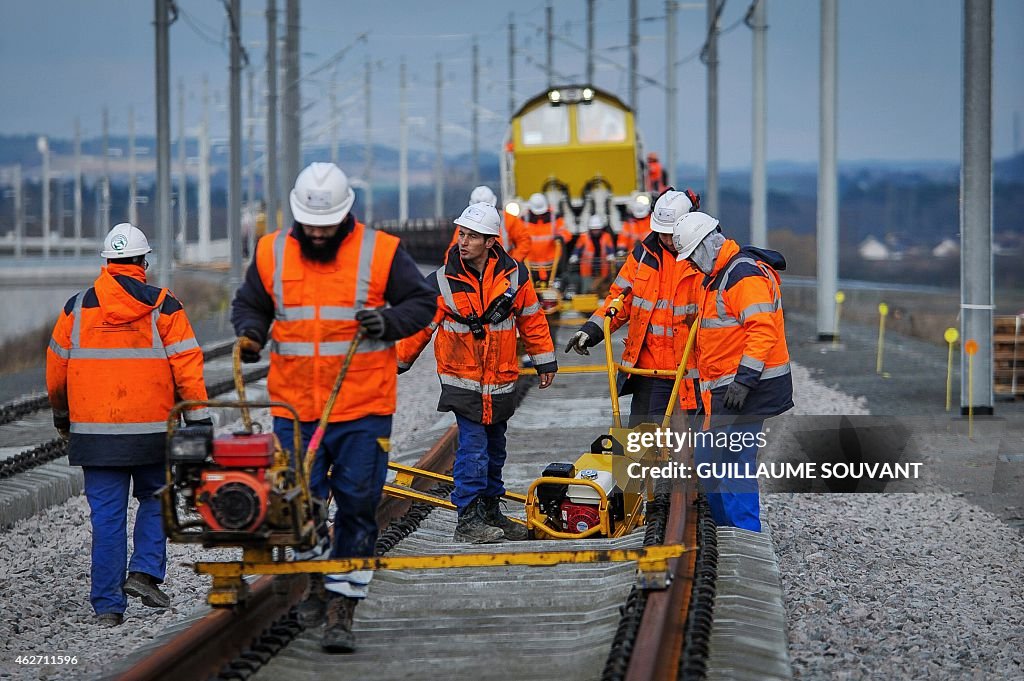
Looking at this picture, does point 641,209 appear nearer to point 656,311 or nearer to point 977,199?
point 977,199

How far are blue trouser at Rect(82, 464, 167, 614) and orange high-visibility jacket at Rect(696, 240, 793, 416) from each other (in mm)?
3012

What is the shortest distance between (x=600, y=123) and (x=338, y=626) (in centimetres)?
2259

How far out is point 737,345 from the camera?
8156 mm

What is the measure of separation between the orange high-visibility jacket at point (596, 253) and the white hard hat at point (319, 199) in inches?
777

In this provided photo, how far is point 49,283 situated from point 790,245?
2307 inches

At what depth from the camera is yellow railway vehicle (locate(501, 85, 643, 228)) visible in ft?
91.0

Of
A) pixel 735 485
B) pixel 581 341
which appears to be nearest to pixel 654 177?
pixel 581 341

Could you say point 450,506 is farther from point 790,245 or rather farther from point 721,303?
point 790,245

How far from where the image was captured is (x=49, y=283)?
192 feet

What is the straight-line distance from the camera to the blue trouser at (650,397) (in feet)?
31.0

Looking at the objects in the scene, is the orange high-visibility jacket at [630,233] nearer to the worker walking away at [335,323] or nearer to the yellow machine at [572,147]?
the yellow machine at [572,147]

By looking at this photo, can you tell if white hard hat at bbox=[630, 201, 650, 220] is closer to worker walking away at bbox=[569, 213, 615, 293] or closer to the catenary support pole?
worker walking away at bbox=[569, 213, 615, 293]

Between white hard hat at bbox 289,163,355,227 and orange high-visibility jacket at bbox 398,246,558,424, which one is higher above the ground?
white hard hat at bbox 289,163,355,227

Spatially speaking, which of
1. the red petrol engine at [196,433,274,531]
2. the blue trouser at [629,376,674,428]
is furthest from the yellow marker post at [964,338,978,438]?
the red petrol engine at [196,433,274,531]
